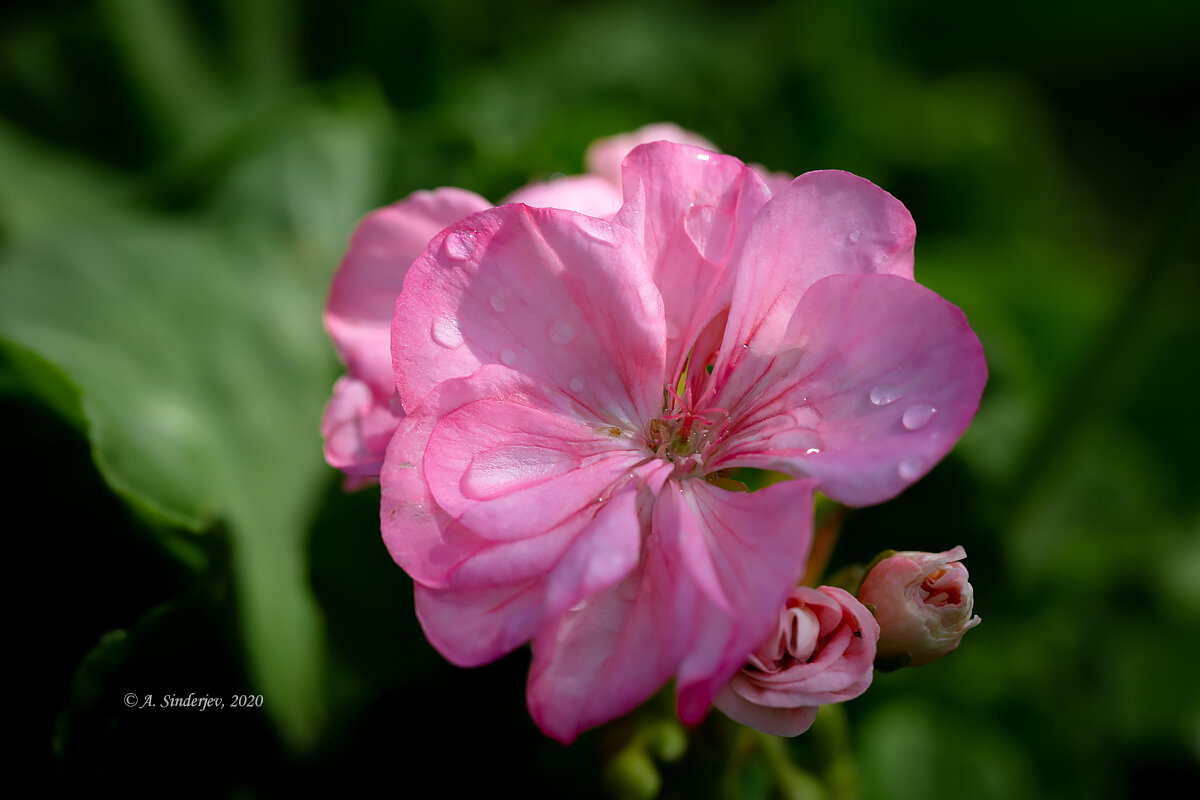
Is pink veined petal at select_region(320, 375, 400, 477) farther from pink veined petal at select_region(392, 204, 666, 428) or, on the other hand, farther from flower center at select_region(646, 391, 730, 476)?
flower center at select_region(646, 391, 730, 476)

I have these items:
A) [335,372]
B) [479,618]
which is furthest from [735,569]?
[335,372]

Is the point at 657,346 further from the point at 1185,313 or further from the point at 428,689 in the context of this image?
the point at 1185,313

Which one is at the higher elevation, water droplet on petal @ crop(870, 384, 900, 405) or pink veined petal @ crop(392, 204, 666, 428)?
pink veined petal @ crop(392, 204, 666, 428)

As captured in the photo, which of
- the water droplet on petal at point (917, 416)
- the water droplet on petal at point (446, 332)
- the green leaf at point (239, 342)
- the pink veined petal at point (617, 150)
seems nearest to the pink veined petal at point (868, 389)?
the water droplet on petal at point (917, 416)

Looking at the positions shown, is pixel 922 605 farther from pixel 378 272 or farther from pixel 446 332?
pixel 378 272

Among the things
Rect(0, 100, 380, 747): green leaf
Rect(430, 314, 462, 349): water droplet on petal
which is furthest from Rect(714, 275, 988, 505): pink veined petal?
Rect(0, 100, 380, 747): green leaf

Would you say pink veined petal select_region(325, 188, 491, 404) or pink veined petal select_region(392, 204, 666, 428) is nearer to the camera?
pink veined petal select_region(392, 204, 666, 428)

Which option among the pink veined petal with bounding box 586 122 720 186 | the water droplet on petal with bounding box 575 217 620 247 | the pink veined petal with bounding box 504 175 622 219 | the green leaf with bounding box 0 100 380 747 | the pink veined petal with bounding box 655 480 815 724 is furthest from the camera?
the green leaf with bounding box 0 100 380 747

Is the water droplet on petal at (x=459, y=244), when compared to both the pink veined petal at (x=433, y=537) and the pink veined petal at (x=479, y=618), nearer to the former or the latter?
the pink veined petal at (x=433, y=537)
